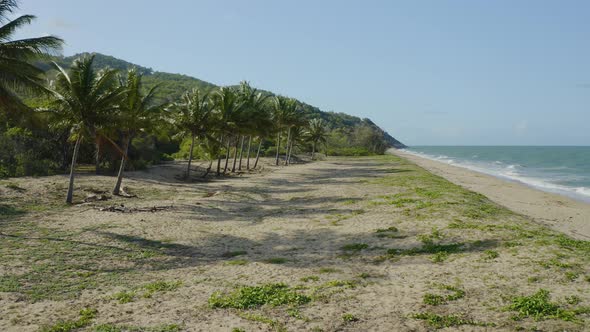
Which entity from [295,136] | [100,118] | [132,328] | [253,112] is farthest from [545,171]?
[132,328]

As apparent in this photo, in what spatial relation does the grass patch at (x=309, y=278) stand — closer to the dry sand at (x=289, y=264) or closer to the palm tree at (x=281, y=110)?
the dry sand at (x=289, y=264)

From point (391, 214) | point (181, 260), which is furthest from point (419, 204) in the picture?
point (181, 260)

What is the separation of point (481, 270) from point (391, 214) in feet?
20.7

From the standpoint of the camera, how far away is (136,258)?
10.0 metres

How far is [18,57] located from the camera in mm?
12922

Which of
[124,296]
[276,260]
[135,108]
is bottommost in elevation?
[124,296]

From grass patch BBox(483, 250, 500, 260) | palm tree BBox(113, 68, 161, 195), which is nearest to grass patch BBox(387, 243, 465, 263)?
grass patch BBox(483, 250, 500, 260)

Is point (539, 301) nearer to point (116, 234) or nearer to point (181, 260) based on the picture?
point (181, 260)

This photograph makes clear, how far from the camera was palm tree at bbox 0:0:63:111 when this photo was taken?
41.6 feet

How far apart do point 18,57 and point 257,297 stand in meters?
11.4

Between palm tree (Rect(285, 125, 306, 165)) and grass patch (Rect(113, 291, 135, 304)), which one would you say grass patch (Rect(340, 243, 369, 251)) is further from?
palm tree (Rect(285, 125, 306, 165))

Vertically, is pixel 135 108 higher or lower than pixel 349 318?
higher

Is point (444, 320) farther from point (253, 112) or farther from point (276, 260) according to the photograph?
point (253, 112)

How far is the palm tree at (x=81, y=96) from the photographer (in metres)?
16.5
